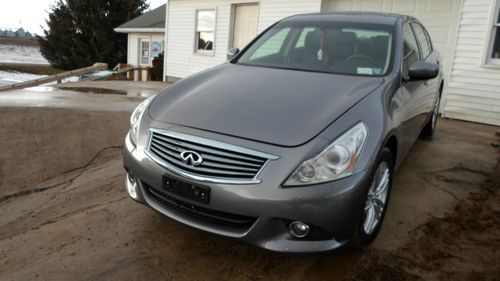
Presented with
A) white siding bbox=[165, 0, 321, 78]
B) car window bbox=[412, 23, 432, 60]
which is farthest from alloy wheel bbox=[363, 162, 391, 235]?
white siding bbox=[165, 0, 321, 78]

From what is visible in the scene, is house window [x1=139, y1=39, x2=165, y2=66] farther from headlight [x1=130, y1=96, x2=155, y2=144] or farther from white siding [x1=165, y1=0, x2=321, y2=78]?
headlight [x1=130, y1=96, x2=155, y2=144]

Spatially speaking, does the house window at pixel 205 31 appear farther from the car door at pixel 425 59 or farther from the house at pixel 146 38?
the car door at pixel 425 59

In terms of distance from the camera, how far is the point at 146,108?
9.55 feet

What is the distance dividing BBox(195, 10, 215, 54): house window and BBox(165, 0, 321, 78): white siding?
0.17 meters

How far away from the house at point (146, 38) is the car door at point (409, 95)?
51.7ft

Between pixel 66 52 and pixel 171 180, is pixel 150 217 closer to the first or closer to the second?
pixel 171 180

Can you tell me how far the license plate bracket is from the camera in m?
2.28

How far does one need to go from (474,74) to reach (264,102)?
20.5 ft

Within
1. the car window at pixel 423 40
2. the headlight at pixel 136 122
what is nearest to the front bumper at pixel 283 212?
the headlight at pixel 136 122

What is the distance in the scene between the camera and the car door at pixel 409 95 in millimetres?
3194

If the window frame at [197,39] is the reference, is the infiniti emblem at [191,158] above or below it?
below

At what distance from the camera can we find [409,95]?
3.38 meters

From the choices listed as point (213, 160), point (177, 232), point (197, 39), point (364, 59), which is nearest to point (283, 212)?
point (213, 160)

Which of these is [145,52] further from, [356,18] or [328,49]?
[328,49]
